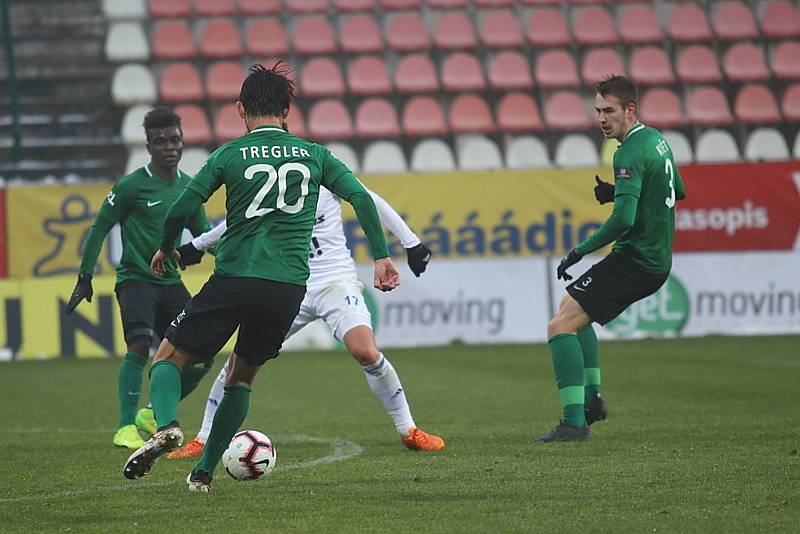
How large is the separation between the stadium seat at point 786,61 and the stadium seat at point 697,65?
970mm

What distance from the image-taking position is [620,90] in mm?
8305

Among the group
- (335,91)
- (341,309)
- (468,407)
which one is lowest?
(468,407)

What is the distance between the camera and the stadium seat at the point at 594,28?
22266mm

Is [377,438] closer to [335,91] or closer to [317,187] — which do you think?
[317,187]

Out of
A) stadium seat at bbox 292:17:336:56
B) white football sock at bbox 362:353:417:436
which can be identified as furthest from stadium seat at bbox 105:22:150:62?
white football sock at bbox 362:353:417:436

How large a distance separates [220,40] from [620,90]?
14297 mm

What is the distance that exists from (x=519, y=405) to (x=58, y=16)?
13.9m

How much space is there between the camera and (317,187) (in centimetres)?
619

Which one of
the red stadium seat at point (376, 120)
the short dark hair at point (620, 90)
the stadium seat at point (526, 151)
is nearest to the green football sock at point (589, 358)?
the short dark hair at point (620, 90)

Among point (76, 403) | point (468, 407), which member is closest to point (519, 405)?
point (468, 407)

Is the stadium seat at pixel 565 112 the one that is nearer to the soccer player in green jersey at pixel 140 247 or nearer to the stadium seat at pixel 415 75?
the stadium seat at pixel 415 75

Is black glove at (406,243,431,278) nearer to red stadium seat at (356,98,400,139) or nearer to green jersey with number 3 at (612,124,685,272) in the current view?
green jersey with number 3 at (612,124,685,272)

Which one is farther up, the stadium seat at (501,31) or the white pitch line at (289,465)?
the stadium seat at (501,31)

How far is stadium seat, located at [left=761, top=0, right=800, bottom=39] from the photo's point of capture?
2264cm
